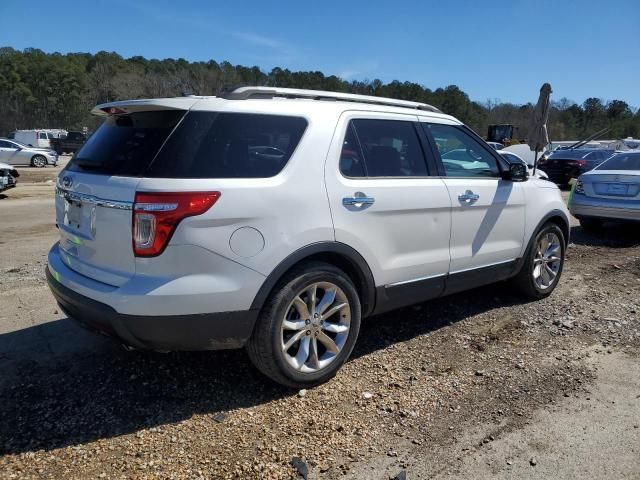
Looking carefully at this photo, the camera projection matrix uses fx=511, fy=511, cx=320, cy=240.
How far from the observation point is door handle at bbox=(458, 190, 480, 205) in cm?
411

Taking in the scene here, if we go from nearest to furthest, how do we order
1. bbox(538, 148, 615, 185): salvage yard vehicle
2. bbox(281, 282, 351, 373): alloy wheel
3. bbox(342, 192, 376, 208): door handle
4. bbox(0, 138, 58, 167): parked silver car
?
1. bbox(281, 282, 351, 373): alloy wheel
2. bbox(342, 192, 376, 208): door handle
3. bbox(538, 148, 615, 185): salvage yard vehicle
4. bbox(0, 138, 58, 167): parked silver car

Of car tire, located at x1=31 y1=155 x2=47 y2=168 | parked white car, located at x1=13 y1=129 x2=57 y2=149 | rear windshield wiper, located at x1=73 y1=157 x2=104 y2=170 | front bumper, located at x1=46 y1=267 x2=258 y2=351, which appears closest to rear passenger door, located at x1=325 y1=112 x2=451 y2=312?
front bumper, located at x1=46 y1=267 x2=258 y2=351

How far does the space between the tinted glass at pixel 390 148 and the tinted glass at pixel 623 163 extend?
6.98 meters

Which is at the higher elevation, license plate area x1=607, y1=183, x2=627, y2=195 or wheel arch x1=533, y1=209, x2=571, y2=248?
license plate area x1=607, y1=183, x2=627, y2=195

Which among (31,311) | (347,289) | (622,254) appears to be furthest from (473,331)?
(622,254)

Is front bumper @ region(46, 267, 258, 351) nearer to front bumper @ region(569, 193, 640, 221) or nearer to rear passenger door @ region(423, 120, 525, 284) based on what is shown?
rear passenger door @ region(423, 120, 525, 284)

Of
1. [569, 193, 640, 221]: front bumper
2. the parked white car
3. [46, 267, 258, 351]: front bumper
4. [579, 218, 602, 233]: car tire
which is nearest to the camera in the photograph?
[46, 267, 258, 351]: front bumper

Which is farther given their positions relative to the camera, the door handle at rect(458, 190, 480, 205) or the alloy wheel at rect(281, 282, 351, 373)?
the door handle at rect(458, 190, 480, 205)

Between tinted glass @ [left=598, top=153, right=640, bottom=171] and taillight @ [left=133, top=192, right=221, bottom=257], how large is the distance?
8911mm

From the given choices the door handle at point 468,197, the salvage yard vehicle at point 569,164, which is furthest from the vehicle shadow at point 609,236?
the salvage yard vehicle at point 569,164

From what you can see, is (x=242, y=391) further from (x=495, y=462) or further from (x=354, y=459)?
(x=495, y=462)

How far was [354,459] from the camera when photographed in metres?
2.69

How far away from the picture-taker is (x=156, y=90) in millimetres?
67688

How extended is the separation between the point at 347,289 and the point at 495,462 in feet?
4.32
